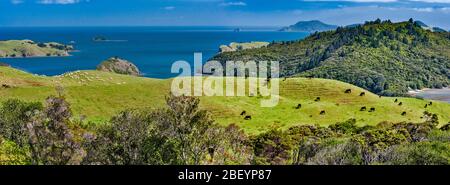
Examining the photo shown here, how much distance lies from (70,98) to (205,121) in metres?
76.2

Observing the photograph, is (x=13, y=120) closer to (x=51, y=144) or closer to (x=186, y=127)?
(x=51, y=144)

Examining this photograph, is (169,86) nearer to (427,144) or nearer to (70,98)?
(70,98)

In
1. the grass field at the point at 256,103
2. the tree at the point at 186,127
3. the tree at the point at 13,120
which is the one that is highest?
the tree at the point at 186,127

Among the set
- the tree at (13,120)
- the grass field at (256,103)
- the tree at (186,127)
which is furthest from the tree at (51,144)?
the grass field at (256,103)

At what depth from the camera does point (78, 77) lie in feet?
564

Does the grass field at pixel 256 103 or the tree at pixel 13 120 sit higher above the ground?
the tree at pixel 13 120

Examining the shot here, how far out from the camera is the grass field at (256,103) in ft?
358

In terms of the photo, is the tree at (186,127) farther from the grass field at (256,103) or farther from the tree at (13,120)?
the grass field at (256,103)

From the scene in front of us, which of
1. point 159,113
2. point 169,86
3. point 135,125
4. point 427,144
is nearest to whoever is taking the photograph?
point 135,125

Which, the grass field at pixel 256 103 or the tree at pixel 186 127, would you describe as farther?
the grass field at pixel 256 103

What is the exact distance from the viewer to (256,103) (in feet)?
405

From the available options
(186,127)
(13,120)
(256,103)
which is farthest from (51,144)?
(256,103)
